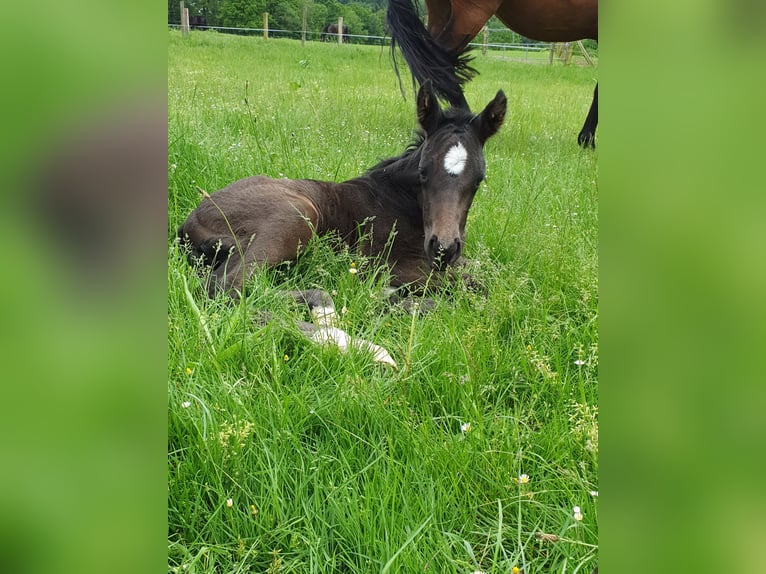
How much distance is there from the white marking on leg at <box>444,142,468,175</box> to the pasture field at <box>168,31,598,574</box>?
0.54 metres

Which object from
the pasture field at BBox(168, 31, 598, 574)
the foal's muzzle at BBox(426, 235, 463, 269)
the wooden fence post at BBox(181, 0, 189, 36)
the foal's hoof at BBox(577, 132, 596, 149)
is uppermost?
the wooden fence post at BBox(181, 0, 189, 36)

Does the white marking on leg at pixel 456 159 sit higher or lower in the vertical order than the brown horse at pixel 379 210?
higher

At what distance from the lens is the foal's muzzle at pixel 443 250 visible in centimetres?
359

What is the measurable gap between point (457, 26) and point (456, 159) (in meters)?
3.88

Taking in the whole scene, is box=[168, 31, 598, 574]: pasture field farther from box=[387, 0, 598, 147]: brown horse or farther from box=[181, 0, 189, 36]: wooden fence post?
box=[181, 0, 189, 36]: wooden fence post

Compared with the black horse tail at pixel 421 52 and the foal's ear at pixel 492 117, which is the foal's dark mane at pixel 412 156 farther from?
the black horse tail at pixel 421 52

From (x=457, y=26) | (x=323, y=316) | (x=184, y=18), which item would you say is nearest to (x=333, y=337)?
(x=323, y=316)

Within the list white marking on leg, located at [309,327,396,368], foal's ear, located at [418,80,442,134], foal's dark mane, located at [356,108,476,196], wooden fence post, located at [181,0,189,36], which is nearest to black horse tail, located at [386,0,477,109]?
foal's dark mane, located at [356,108,476,196]

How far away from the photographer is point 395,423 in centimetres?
207

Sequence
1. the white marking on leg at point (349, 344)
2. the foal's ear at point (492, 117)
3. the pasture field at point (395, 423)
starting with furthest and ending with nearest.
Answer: the foal's ear at point (492, 117), the white marking on leg at point (349, 344), the pasture field at point (395, 423)

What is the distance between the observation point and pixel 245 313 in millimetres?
2660

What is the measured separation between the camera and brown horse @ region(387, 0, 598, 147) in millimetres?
6738

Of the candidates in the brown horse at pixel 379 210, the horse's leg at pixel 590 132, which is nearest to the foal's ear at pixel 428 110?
the brown horse at pixel 379 210

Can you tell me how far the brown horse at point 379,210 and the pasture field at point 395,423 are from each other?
197 millimetres
